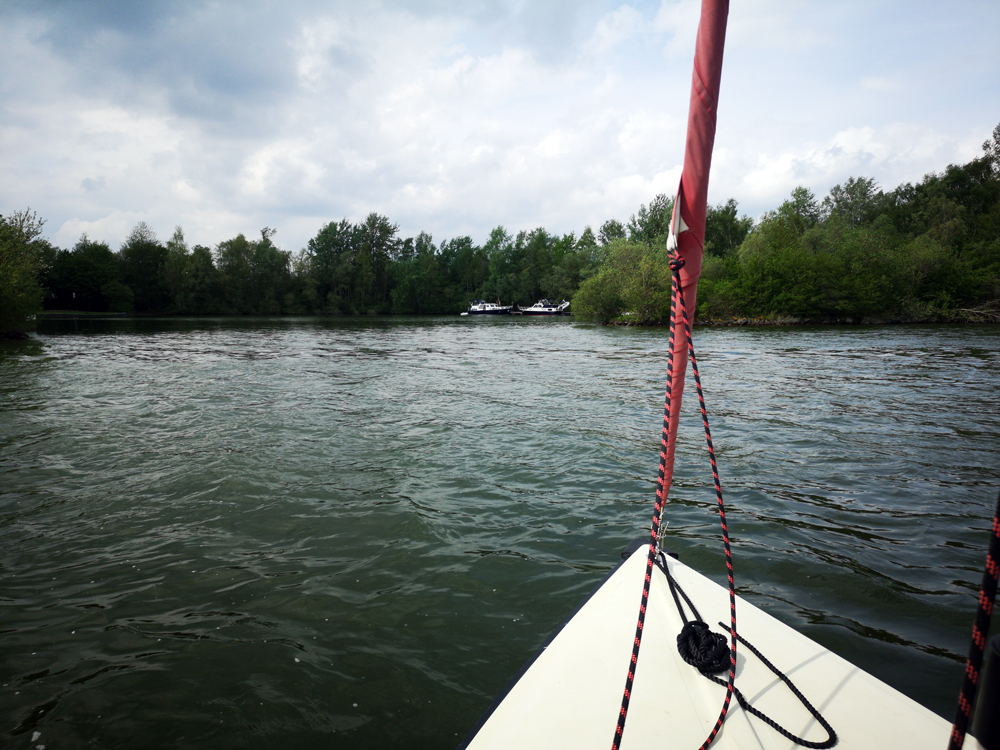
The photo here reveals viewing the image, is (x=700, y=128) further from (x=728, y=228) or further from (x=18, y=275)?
(x=728, y=228)

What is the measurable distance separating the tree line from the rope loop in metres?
2.29

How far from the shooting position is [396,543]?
18.2 feet

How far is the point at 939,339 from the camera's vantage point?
2820 cm

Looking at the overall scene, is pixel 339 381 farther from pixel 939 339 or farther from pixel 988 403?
pixel 939 339

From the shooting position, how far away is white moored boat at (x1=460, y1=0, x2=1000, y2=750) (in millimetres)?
2229

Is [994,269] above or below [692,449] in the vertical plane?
above

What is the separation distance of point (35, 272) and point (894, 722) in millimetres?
42038

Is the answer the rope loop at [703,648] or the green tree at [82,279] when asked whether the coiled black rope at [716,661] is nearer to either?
Answer: the rope loop at [703,648]

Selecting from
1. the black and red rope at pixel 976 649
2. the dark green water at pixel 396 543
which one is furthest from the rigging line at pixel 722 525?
the dark green water at pixel 396 543

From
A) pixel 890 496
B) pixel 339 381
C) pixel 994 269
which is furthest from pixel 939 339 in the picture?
pixel 339 381

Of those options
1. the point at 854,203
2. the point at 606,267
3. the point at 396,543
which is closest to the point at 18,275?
the point at 396,543

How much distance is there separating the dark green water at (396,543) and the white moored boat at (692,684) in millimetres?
916

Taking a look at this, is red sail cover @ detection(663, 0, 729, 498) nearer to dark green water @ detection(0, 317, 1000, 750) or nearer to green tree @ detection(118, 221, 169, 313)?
dark green water @ detection(0, 317, 1000, 750)

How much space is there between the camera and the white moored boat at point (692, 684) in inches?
87.7
